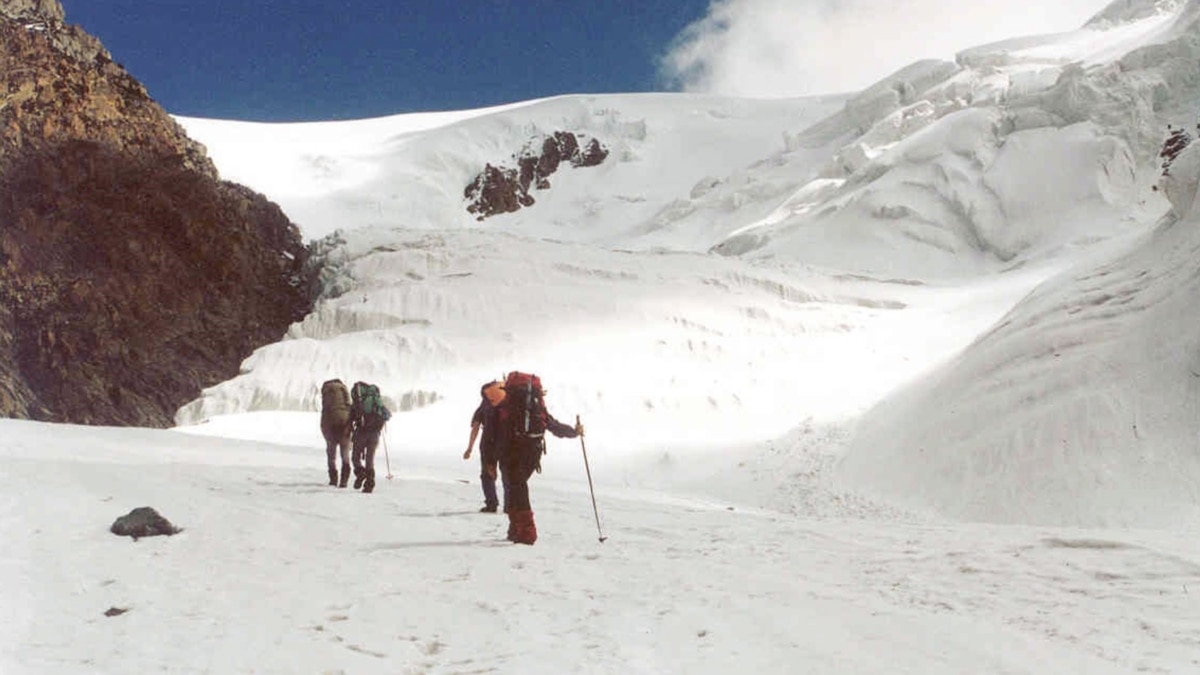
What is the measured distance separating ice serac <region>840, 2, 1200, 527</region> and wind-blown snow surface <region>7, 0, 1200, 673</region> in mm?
60

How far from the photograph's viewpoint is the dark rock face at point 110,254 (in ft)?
115

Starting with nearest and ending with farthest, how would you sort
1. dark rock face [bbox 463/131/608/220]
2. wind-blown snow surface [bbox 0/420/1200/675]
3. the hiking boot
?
wind-blown snow surface [bbox 0/420/1200/675]
the hiking boot
dark rock face [bbox 463/131/608/220]

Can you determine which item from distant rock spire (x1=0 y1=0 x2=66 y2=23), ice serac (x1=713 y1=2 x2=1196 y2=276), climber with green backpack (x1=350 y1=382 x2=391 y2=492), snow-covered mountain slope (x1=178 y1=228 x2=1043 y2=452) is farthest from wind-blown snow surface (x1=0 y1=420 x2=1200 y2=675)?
distant rock spire (x1=0 y1=0 x2=66 y2=23)

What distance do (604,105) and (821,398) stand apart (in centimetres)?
9218

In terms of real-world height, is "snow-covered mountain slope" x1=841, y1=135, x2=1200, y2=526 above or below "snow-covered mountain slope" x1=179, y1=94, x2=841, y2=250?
below

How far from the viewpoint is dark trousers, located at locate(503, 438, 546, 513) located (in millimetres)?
7652

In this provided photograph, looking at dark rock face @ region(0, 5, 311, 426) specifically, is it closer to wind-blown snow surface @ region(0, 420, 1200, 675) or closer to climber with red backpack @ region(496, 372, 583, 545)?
wind-blown snow surface @ region(0, 420, 1200, 675)

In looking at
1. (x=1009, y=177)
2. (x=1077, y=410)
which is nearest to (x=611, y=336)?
(x=1077, y=410)

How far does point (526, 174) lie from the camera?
94000 millimetres

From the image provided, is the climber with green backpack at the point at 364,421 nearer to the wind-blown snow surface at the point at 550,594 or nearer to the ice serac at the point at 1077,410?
the wind-blown snow surface at the point at 550,594

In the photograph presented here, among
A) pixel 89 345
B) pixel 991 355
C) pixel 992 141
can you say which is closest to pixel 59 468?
pixel 991 355

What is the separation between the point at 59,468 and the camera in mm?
9766

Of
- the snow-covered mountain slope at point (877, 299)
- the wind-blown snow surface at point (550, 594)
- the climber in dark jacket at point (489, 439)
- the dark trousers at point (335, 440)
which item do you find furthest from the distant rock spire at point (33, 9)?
the climber in dark jacket at point (489, 439)

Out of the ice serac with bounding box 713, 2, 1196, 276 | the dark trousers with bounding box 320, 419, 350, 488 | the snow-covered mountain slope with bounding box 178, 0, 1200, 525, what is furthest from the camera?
the ice serac with bounding box 713, 2, 1196, 276
